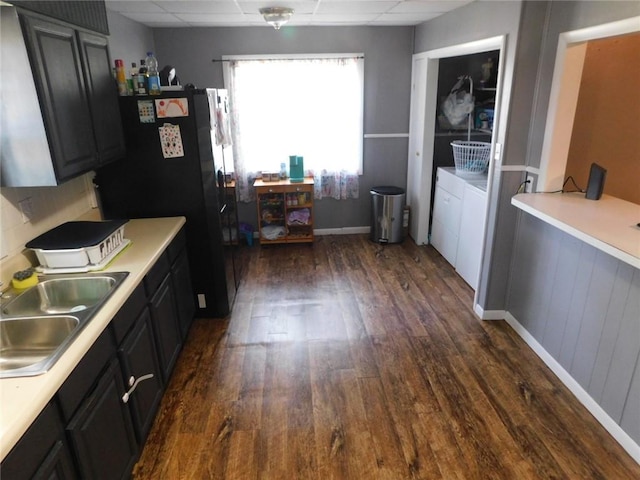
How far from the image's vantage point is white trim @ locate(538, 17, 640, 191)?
2100 millimetres

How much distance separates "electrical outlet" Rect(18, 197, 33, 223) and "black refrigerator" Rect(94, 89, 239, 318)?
0.71 meters

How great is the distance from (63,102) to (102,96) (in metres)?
0.48

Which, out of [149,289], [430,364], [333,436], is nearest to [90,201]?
[149,289]

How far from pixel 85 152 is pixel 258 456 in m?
1.77

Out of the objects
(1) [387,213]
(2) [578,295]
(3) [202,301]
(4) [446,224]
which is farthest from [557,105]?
(3) [202,301]

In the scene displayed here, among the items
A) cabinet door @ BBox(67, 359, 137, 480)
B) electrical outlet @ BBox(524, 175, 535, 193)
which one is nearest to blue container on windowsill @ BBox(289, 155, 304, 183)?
electrical outlet @ BBox(524, 175, 535, 193)

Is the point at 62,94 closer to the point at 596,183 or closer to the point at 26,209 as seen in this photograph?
the point at 26,209

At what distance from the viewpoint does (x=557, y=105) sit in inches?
96.2

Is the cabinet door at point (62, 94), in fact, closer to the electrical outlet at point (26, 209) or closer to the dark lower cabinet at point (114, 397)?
the electrical outlet at point (26, 209)

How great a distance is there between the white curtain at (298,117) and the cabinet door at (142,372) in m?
2.74

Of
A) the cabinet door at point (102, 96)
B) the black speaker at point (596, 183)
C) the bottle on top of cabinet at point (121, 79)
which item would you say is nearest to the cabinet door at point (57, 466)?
the cabinet door at point (102, 96)

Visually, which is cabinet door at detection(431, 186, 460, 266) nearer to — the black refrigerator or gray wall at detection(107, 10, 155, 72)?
the black refrigerator

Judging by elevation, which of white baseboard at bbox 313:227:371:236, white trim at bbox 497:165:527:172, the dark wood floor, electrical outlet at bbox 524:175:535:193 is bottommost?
the dark wood floor

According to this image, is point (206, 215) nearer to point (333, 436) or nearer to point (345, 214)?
point (333, 436)
